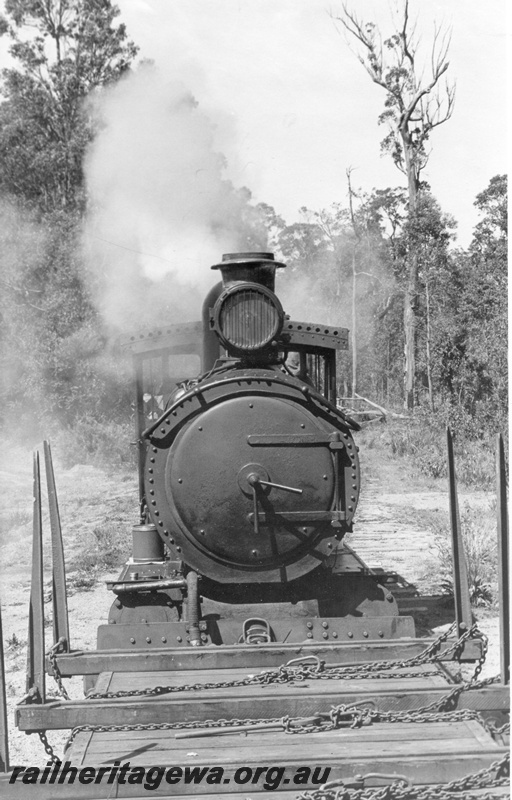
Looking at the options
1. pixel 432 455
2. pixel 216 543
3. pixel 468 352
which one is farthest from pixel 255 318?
pixel 468 352

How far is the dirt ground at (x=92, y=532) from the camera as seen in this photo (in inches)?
268

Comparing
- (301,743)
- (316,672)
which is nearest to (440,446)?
(316,672)

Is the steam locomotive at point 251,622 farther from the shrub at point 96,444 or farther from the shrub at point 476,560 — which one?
the shrub at point 96,444

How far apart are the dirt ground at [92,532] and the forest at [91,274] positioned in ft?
3.21

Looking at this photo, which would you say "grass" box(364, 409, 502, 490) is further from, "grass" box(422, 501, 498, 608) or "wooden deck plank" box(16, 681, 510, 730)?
"wooden deck plank" box(16, 681, 510, 730)

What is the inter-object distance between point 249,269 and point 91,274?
562 inches

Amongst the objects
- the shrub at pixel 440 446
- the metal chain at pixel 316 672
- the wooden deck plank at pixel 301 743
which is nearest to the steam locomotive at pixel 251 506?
the metal chain at pixel 316 672

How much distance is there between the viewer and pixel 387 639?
193 inches

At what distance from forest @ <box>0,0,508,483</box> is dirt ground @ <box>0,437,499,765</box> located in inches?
38.5

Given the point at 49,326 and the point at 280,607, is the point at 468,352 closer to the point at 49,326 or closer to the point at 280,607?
the point at 49,326

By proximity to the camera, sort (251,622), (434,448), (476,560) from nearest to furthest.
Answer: (251,622) < (476,560) < (434,448)

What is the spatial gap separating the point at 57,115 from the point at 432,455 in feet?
43.8

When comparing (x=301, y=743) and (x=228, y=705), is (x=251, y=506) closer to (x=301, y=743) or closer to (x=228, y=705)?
(x=228, y=705)

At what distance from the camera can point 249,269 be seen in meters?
5.59
